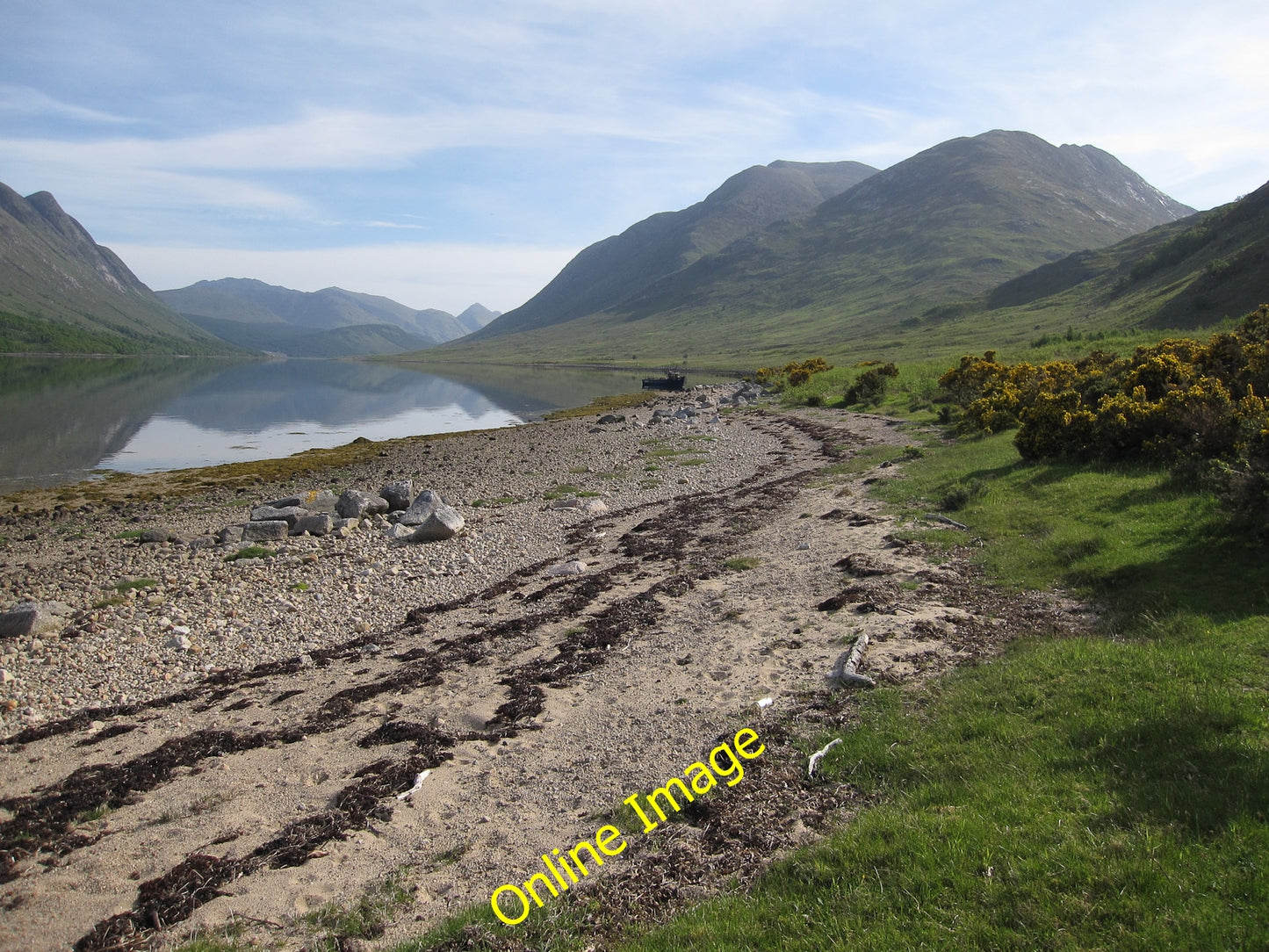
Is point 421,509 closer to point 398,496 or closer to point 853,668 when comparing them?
point 398,496

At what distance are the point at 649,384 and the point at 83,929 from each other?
8646 centimetres

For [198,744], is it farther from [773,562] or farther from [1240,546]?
[1240,546]

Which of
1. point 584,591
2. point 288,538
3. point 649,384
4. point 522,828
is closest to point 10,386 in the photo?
point 649,384

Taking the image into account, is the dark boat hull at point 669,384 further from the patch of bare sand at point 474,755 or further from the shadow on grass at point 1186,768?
the shadow on grass at point 1186,768

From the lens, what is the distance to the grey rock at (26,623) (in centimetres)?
1467

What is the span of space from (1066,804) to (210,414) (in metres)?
81.1

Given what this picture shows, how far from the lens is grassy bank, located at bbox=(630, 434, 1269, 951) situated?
485 cm

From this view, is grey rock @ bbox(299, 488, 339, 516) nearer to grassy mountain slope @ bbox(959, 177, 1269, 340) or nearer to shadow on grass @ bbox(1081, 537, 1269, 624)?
shadow on grass @ bbox(1081, 537, 1269, 624)

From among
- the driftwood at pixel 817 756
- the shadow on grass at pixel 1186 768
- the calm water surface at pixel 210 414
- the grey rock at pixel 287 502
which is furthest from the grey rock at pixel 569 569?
the calm water surface at pixel 210 414

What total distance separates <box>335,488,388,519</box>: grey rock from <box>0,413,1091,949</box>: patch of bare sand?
1067cm

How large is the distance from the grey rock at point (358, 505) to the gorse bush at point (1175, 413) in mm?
20794

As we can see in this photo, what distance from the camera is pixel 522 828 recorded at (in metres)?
7.41

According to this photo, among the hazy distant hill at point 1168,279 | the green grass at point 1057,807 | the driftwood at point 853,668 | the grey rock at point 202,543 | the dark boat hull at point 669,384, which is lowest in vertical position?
the grey rock at point 202,543

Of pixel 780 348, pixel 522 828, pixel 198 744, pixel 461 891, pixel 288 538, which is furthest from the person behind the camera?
pixel 780 348
